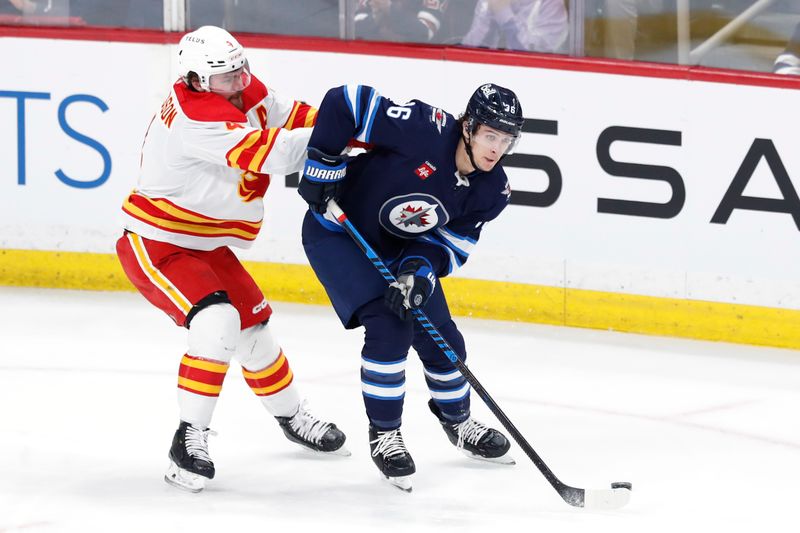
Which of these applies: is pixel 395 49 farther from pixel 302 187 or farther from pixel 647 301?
pixel 302 187

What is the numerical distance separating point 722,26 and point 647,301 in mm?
986

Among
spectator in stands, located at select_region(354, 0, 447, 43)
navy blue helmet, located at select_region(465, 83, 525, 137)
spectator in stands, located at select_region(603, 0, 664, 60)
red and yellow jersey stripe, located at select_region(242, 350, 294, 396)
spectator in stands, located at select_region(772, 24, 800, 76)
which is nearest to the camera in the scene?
navy blue helmet, located at select_region(465, 83, 525, 137)

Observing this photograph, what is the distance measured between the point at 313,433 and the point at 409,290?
2.00ft

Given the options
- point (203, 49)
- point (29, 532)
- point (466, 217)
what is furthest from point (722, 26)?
point (29, 532)

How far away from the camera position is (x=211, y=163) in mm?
3432

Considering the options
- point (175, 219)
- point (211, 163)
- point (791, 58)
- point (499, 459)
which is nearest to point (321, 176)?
point (211, 163)

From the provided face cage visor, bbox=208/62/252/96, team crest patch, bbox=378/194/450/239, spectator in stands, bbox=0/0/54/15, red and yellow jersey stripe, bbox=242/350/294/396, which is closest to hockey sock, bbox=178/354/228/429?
red and yellow jersey stripe, bbox=242/350/294/396

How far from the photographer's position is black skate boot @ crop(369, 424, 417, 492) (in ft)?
11.1

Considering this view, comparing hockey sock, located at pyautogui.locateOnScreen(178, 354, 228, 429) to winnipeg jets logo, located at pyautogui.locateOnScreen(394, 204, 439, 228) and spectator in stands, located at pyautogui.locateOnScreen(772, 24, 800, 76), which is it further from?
spectator in stands, located at pyautogui.locateOnScreen(772, 24, 800, 76)

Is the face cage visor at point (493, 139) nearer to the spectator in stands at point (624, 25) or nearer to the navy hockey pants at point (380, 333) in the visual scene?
the navy hockey pants at point (380, 333)

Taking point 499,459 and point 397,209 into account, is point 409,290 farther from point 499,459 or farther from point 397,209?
point 499,459

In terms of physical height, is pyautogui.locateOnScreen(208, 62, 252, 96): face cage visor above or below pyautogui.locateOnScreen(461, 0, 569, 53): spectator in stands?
below

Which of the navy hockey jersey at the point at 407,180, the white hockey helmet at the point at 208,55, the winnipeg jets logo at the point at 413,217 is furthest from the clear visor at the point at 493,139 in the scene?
the white hockey helmet at the point at 208,55

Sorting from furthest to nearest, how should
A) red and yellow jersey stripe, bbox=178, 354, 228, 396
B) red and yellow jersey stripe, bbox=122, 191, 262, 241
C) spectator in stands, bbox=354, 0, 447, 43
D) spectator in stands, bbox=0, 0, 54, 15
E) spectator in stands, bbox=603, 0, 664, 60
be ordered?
spectator in stands, bbox=0, 0, 54, 15
spectator in stands, bbox=354, 0, 447, 43
spectator in stands, bbox=603, 0, 664, 60
red and yellow jersey stripe, bbox=122, 191, 262, 241
red and yellow jersey stripe, bbox=178, 354, 228, 396
